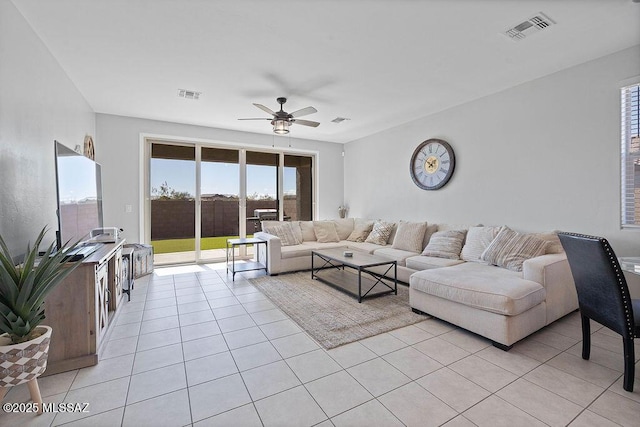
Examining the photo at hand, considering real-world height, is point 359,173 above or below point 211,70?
below

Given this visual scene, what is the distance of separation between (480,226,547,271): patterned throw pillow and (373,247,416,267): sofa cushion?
1048 mm

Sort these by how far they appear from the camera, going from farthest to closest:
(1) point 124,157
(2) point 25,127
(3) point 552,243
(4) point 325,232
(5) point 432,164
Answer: (4) point 325,232, (1) point 124,157, (5) point 432,164, (3) point 552,243, (2) point 25,127

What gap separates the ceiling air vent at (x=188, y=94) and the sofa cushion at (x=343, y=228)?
331 cm

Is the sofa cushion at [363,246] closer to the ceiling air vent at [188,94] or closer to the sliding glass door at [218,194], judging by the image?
the sliding glass door at [218,194]

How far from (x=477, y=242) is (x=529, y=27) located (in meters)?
2.36

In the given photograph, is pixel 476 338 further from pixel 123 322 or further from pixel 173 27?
pixel 173 27

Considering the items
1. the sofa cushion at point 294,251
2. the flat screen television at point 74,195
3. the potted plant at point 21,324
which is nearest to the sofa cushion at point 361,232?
the sofa cushion at point 294,251

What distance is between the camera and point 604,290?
189cm

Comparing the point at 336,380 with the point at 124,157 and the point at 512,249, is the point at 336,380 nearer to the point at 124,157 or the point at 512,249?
the point at 512,249

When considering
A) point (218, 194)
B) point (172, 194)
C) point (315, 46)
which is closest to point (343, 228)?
point (218, 194)

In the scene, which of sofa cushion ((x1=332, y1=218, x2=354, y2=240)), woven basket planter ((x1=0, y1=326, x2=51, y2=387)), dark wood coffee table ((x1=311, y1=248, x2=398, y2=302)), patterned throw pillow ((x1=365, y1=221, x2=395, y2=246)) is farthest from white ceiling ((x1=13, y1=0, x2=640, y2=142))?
sofa cushion ((x1=332, y1=218, x2=354, y2=240))

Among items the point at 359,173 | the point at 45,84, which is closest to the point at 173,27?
the point at 45,84

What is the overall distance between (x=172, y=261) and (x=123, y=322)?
2.91 metres

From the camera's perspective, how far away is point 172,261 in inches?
223
